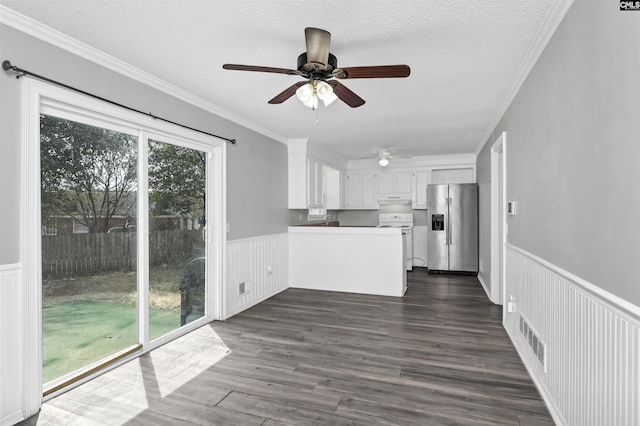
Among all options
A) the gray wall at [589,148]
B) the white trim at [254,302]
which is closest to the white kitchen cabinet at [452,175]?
A: the white trim at [254,302]

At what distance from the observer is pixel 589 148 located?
1.60 metres

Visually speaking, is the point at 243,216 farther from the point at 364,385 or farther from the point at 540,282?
the point at 540,282

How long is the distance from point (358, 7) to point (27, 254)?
8.13 feet

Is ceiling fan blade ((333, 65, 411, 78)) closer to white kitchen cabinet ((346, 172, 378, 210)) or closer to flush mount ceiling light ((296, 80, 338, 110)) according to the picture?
flush mount ceiling light ((296, 80, 338, 110))

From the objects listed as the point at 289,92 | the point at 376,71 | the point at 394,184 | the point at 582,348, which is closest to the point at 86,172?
the point at 289,92

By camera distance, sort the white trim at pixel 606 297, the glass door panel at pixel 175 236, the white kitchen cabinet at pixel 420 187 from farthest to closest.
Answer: the white kitchen cabinet at pixel 420 187
the glass door panel at pixel 175 236
the white trim at pixel 606 297

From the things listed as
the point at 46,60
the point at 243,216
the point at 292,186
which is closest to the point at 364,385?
the point at 243,216

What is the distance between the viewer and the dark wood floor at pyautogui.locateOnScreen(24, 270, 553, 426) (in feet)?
7.00

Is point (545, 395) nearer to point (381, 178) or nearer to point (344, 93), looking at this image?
point (344, 93)

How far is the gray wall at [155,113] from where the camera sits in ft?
6.70

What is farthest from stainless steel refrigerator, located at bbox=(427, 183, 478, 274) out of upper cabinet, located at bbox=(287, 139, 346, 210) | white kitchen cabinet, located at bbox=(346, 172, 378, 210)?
upper cabinet, located at bbox=(287, 139, 346, 210)

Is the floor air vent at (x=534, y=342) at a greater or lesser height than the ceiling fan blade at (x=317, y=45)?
lesser

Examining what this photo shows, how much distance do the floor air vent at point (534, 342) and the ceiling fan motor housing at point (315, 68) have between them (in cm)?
229

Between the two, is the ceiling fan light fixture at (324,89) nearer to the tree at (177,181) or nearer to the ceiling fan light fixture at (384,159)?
the tree at (177,181)
